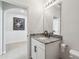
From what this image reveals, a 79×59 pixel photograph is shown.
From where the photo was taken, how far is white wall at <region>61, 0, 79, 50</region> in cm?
147

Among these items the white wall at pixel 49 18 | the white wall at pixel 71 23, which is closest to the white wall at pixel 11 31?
the white wall at pixel 49 18

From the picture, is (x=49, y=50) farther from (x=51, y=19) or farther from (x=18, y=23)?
(x=18, y=23)

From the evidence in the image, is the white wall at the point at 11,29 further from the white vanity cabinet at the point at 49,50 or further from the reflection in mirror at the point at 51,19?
the white vanity cabinet at the point at 49,50

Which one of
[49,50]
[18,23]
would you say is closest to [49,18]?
[49,50]

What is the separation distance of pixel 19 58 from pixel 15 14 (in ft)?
11.3

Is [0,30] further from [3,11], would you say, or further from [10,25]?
[10,25]

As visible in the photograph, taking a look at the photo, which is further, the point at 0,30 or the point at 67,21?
the point at 0,30

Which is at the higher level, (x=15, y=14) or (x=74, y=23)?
(x=15, y=14)

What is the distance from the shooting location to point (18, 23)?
16.7 feet

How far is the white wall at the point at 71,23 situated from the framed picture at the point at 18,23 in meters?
3.96

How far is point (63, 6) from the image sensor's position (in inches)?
71.2

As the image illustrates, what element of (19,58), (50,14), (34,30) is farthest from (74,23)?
(19,58)

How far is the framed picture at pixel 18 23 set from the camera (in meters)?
4.94

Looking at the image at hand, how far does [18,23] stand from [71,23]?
4245mm
